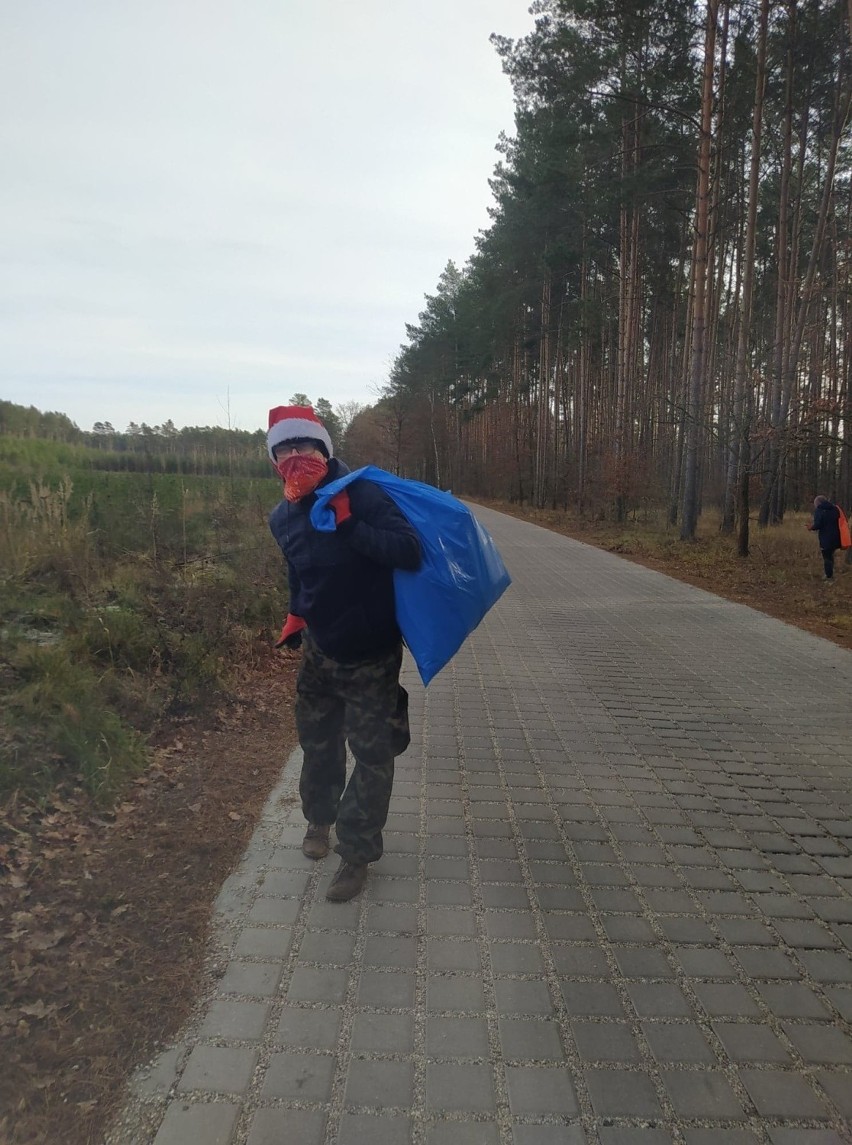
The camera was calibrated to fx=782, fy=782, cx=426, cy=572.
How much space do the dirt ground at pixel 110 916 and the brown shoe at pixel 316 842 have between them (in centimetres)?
33

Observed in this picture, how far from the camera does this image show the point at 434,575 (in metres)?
3.09

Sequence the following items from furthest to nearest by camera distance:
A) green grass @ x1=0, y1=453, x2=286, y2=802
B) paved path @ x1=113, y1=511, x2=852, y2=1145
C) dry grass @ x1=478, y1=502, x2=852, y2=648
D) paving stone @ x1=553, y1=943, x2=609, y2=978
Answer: dry grass @ x1=478, y1=502, x2=852, y2=648
green grass @ x1=0, y1=453, x2=286, y2=802
paving stone @ x1=553, y1=943, x2=609, y2=978
paved path @ x1=113, y1=511, x2=852, y2=1145

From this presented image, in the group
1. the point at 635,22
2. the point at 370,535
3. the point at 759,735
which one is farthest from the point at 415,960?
the point at 635,22

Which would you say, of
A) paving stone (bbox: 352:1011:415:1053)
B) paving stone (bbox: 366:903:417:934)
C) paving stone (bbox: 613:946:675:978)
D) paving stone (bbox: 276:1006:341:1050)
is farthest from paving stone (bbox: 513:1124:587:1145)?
paving stone (bbox: 366:903:417:934)

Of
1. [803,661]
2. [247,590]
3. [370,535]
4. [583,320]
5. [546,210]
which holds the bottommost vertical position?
[803,661]

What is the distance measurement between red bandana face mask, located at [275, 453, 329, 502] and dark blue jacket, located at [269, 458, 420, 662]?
4 centimetres

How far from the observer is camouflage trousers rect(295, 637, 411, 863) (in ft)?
10.5

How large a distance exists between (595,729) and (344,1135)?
382 centimetres

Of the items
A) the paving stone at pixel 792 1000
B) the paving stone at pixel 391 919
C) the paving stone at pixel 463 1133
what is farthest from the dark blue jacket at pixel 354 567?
the paving stone at pixel 792 1000

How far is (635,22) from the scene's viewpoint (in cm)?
1641

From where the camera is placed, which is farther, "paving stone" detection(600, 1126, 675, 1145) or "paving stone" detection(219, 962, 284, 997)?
"paving stone" detection(219, 962, 284, 997)

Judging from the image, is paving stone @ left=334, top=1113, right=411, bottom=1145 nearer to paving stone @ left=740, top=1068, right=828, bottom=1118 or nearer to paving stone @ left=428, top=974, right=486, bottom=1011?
paving stone @ left=428, top=974, right=486, bottom=1011

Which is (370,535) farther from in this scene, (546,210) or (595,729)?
(546,210)

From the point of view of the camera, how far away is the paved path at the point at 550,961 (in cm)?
213
